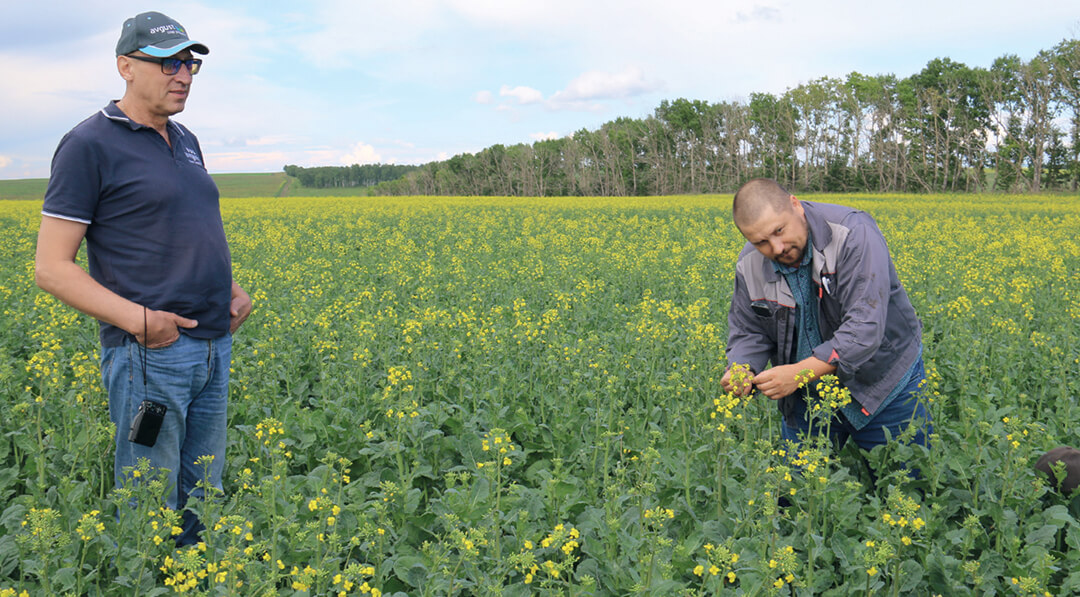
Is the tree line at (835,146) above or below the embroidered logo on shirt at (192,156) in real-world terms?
above

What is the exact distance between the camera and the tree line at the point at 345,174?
434ft

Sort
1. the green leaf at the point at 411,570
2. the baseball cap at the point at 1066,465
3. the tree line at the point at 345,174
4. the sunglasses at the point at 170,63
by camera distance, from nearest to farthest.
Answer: the sunglasses at the point at 170,63 → the green leaf at the point at 411,570 → the baseball cap at the point at 1066,465 → the tree line at the point at 345,174

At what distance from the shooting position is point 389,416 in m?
4.16

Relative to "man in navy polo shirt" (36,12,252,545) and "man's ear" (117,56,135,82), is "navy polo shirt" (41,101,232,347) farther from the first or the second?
"man's ear" (117,56,135,82)

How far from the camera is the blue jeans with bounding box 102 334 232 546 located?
3.10 m

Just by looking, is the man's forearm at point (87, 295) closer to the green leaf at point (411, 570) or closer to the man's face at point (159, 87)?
the man's face at point (159, 87)

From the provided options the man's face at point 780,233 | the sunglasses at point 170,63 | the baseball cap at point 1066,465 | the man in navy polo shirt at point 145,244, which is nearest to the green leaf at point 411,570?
the man in navy polo shirt at point 145,244

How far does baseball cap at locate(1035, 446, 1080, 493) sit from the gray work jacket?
2.85 ft

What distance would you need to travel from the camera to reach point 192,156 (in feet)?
10.9

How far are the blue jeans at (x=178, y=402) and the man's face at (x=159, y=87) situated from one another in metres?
1.06

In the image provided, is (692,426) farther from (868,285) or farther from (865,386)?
(868,285)

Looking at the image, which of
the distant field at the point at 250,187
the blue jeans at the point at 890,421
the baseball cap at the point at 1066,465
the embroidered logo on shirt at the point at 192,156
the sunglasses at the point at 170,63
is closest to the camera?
the sunglasses at the point at 170,63

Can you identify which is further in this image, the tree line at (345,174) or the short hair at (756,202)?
the tree line at (345,174)

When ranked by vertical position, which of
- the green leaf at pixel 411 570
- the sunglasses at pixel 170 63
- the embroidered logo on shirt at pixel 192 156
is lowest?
the green leaf at pixel 411 570
